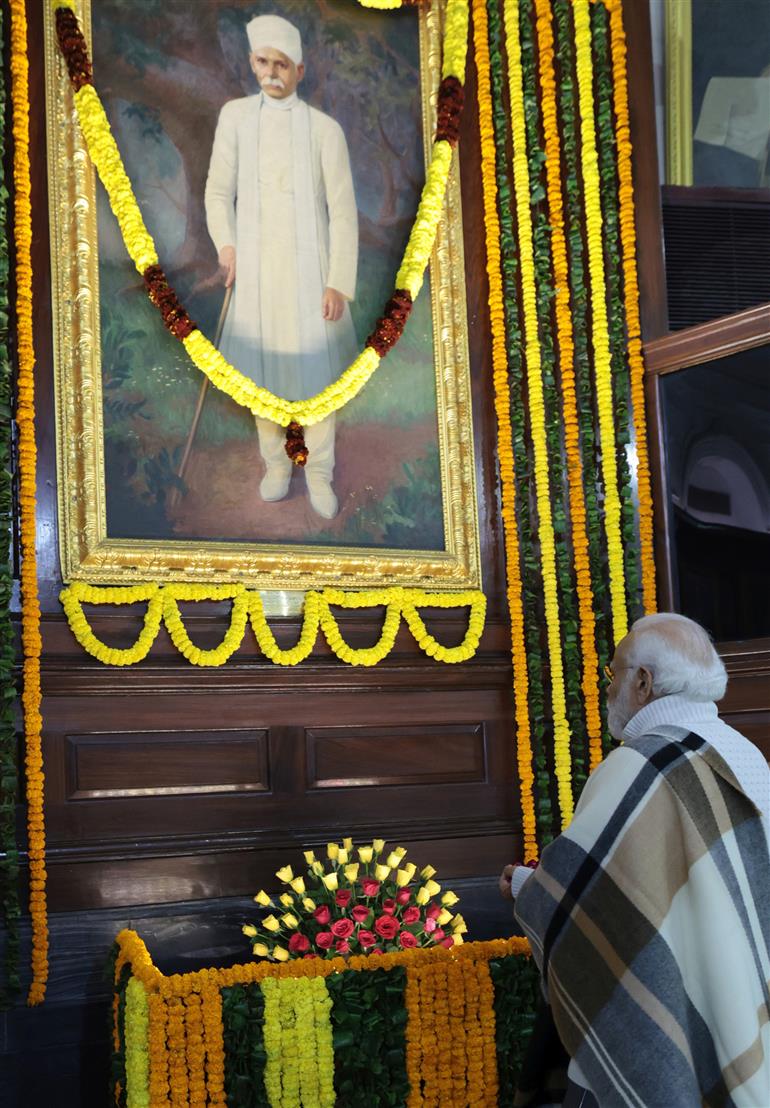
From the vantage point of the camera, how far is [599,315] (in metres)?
6.27

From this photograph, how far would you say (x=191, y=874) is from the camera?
17.4ft

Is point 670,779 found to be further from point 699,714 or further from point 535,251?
point 535,251

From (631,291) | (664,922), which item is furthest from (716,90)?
(664,922)

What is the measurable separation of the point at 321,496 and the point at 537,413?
108cm

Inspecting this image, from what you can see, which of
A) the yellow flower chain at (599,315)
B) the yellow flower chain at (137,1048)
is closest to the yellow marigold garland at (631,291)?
the yellow flower chain at (599,315)

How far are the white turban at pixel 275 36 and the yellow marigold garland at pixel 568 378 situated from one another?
3.81 ft

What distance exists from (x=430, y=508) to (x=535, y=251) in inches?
52.0

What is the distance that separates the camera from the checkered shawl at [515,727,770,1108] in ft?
10.2

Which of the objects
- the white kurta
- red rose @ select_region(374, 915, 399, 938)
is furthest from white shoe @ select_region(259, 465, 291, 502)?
red rose @ select_region(374, 915, 399, 938)

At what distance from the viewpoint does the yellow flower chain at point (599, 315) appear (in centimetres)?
609

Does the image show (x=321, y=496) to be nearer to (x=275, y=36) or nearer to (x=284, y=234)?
(x=284, y=234)

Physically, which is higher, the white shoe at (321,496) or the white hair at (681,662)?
the white shoe at (321,496)

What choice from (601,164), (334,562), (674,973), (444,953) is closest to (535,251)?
(601,164)

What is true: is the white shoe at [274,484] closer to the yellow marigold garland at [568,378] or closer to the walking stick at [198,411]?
the walking stick at [198,411]
